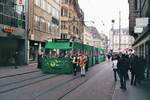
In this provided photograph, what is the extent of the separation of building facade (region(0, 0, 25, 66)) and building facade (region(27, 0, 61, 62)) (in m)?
2.42

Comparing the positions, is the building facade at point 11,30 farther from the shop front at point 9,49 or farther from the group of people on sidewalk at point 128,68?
the group of people on sidewalk at point 128,68

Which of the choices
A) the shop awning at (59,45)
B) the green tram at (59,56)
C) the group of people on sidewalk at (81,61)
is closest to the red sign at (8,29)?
the green tram at (59,56)

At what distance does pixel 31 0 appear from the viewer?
5197 cm

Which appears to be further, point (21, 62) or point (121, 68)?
point (21, 62)

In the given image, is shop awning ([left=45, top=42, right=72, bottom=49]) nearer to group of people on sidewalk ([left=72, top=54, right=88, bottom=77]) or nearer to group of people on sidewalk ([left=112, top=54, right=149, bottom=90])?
group of people on sidewalk ([left=72, top=54, right=88, bottom=77])

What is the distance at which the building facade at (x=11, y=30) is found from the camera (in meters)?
42.3

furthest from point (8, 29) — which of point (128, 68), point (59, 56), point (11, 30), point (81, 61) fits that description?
point (128, 68)

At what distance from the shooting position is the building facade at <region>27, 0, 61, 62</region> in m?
52.4

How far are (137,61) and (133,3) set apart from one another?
150 ft

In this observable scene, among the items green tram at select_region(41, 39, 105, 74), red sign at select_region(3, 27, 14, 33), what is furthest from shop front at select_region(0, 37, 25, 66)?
green tram at select_region(41, 39, 105, 74)

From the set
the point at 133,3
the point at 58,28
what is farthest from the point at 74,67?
the point at 58,28

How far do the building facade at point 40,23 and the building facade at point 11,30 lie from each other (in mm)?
2417

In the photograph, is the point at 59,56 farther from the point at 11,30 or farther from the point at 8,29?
the point at 11,30

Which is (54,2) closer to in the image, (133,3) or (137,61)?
(133,3)
